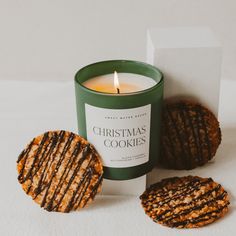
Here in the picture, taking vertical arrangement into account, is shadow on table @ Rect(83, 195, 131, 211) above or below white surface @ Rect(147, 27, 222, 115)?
below

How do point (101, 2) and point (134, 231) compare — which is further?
point (101, 2)

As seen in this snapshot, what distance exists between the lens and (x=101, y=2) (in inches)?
44.6

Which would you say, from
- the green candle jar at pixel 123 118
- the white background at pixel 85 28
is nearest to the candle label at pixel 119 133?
the green candle jar at pixel 123 118

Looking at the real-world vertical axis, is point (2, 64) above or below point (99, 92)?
below

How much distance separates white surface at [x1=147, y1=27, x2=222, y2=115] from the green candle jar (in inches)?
1.1

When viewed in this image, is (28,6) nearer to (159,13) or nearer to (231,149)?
(159,13)

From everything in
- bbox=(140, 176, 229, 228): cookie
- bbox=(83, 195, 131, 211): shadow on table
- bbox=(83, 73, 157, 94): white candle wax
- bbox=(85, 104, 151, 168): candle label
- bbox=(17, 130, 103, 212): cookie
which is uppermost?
bbox=(83, 73, 157, 94): white candle wax

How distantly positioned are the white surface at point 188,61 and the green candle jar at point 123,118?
0.03 m

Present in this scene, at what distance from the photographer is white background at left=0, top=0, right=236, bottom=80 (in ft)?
3.72

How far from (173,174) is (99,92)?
0.20m

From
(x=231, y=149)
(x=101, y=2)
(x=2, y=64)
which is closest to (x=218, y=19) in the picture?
(x=101, y=2)

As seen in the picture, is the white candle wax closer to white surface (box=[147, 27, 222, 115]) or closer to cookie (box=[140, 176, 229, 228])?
white surface (box=[147, 27, 222, 115])

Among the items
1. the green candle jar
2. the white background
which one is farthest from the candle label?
the white background

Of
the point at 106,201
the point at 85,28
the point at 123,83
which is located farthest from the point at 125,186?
the point at 85,28
